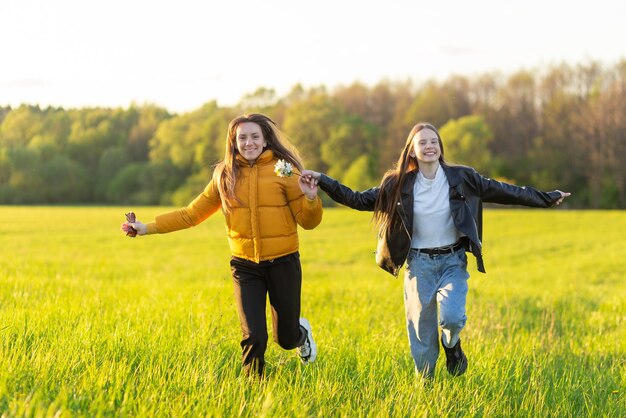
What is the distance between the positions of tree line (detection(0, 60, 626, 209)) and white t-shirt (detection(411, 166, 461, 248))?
53420 mm

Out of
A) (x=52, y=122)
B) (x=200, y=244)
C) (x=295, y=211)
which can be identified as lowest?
(x=200, y=244)

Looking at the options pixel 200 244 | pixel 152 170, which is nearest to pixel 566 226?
pixel 200 244

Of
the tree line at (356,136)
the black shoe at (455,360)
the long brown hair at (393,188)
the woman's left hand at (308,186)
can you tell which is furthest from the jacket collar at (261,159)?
the tree line at (356,136)

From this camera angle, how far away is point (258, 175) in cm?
505

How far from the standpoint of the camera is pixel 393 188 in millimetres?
5301

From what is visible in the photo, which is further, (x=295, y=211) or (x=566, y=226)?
(x=566, y=226)

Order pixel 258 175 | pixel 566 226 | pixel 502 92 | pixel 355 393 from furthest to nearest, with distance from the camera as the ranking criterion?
1. pixel 502 92
2. pixel 566 226
3. pixel 258 175
4. pixel 355 393

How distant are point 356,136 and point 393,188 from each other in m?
66.2

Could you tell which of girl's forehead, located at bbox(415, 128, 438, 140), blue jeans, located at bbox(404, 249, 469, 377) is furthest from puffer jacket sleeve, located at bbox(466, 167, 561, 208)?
blue jeans, located at bbox(404, 249, 469, 377)

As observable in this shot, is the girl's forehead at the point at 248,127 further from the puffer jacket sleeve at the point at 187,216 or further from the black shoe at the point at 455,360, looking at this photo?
the black shoe at the point at 455,360

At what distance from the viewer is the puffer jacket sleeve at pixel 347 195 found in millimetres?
5209

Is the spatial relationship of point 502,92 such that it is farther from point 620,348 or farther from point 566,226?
point 620,348

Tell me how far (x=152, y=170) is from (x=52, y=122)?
54.5ft

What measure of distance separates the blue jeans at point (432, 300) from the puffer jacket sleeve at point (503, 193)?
538 millimetres
